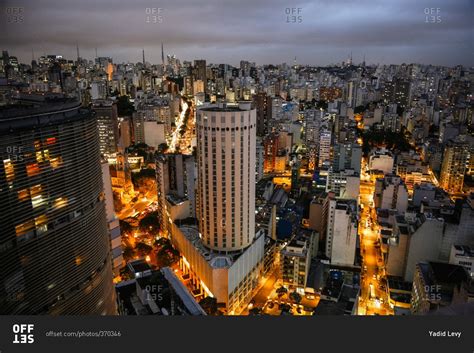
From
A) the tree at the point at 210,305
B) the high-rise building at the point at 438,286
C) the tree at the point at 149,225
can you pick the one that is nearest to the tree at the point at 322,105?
the tree at the point at 149,225

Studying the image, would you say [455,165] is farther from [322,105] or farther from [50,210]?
[322,105]

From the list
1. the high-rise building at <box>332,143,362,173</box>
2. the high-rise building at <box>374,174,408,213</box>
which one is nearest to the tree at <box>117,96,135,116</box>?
the high-rise building at <box>332,143,362,173</box>

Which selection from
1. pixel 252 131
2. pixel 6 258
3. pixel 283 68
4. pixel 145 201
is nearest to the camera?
pixel 6 258

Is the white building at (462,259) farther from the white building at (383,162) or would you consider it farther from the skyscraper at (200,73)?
the skyscraper at (200,73)

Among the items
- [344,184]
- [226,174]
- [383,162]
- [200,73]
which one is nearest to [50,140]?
[226,174]

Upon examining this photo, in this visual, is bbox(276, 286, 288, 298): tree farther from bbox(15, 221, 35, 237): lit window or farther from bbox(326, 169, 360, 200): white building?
bbox(15, 221, 35, 237): lit window

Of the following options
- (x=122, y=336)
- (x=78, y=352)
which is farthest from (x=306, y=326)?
(x=78, y=352)

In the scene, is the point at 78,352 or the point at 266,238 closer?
the point at 78,352

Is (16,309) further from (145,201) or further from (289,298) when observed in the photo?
(145,201)
